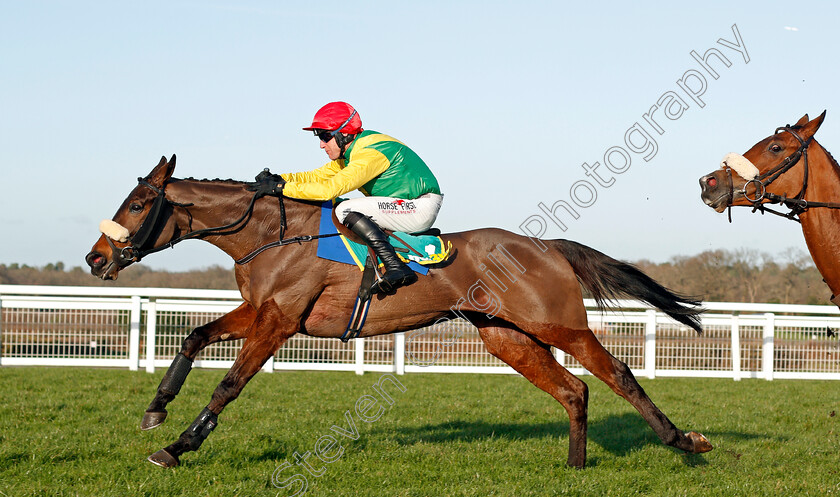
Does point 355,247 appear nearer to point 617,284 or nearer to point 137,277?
point 617,284

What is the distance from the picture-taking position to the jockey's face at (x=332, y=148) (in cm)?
502

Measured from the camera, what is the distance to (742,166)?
15.2ft

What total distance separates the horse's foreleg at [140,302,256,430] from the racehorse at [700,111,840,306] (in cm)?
319

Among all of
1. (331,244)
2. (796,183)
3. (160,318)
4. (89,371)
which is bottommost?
(89,371)

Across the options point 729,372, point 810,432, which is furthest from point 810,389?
point 810,432

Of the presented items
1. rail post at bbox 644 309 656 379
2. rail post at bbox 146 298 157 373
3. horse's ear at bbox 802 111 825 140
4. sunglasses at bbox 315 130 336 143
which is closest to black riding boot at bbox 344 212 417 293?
sunglasses at bbox 315 130 336 143

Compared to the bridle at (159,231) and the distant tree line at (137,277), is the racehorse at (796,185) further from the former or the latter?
the distant tree line at (137,277)

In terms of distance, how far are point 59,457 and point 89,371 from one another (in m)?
5.51

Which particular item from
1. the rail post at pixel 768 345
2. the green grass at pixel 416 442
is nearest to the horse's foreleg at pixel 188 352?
the green grass at pixel 416 442

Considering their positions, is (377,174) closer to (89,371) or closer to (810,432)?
(810,432)

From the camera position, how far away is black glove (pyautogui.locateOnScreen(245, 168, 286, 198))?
4773mm

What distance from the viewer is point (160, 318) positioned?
10727 mm

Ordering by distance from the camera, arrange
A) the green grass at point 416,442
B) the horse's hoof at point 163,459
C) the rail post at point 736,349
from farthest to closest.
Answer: the rail post at point 736,349 < the green grass at point 416,442 < the horse's hoof at point 163,459

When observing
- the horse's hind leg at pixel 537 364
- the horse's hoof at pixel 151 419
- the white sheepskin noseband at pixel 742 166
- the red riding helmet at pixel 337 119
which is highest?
the red riding helmet at pixel 337 119
